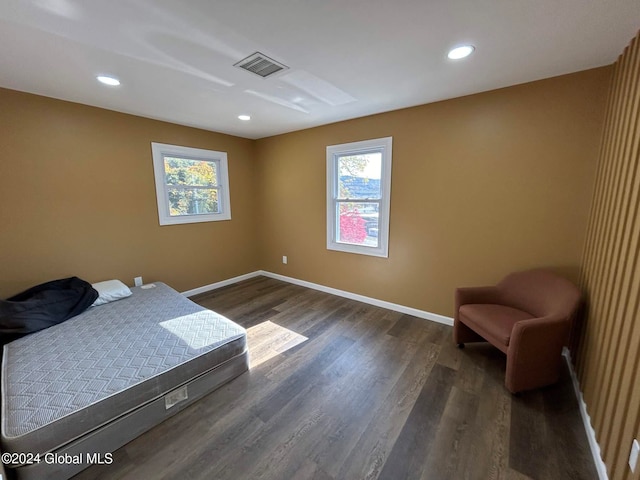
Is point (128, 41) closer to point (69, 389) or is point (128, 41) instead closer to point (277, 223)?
point (69, 389)

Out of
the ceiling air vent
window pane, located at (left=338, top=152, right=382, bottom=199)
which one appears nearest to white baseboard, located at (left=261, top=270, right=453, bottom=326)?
window pane, located at (left=338, top=152, right=382, bottom=199)

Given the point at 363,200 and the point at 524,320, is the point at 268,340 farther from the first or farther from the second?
the point at 524,320

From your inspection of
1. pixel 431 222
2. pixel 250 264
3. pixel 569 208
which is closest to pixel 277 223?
pixel 250 264

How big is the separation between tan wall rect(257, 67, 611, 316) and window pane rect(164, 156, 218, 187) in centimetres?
155

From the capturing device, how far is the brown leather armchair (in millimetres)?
1812

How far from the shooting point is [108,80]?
2.18 metres

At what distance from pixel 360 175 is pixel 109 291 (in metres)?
3.24

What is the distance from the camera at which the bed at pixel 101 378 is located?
1338 millimetres

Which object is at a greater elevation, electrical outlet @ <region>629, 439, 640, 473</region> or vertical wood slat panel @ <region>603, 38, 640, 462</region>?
vertical wood slat panel @ <region>603, 38, 640, 462</region>

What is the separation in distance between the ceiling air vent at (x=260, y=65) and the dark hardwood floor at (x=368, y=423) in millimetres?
2442

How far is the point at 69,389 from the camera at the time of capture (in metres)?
1.54

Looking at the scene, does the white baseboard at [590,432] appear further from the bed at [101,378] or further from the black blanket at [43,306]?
the black blanket at [43,306]

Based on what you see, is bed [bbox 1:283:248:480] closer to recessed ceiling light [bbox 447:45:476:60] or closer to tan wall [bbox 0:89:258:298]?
tan wall [bbox 0:89:258:298]

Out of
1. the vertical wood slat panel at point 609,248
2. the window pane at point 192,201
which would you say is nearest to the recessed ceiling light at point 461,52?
the vertical wood slat panel at point 609,248
